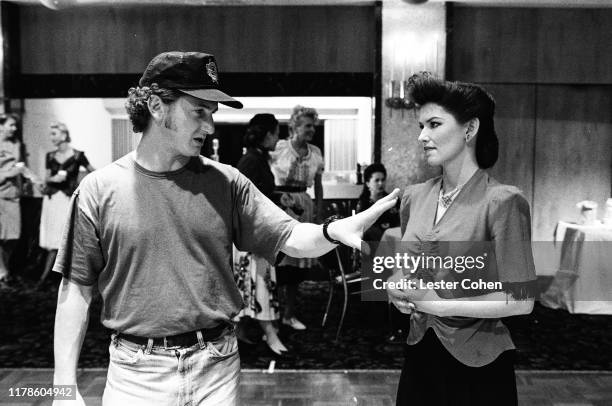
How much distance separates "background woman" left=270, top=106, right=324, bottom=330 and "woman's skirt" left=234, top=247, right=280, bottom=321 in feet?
1.37

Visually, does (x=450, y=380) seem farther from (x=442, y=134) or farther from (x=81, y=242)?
(x=81, y=242)

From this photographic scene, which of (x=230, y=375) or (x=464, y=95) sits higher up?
(x=464, y=95)

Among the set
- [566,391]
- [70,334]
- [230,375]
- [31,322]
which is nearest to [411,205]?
[230,375]

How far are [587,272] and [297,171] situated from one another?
9.40ft

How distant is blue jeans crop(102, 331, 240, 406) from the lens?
147cm

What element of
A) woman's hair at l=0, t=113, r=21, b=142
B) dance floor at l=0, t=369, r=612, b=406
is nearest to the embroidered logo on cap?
dance floor at l=0, t=369, r=612, b=406

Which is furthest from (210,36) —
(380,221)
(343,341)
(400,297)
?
(400,297)

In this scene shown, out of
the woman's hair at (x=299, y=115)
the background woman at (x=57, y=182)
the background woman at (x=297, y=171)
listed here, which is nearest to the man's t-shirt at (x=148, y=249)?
the background woman at (x=297, y=171)

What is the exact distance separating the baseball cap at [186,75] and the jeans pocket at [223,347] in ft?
2.07

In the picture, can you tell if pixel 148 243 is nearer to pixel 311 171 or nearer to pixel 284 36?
pixel 311 171

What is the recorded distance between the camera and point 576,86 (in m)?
6.55

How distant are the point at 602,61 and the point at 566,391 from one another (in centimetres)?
439

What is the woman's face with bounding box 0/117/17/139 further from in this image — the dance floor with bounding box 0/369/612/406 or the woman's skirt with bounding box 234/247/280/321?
the woman's skirt with bounding box 234/247/280/321

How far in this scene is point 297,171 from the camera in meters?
4.61
